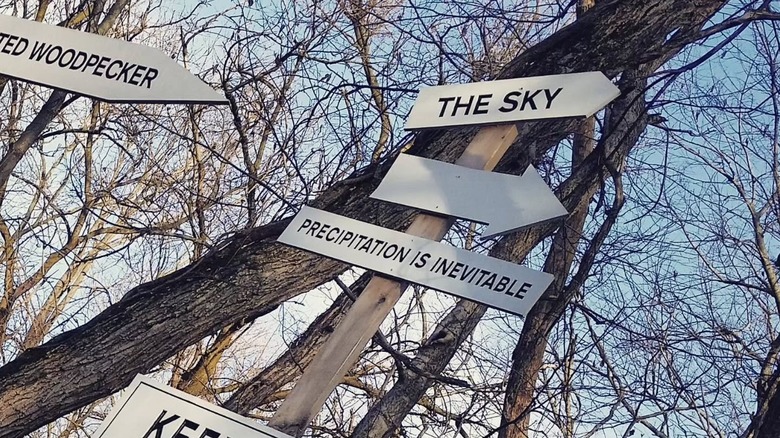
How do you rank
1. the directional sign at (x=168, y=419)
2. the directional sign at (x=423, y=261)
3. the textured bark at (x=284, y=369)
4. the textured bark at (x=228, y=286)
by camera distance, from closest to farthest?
the directional sign at (x=168, y=419), the directional sign at (x=423, y=261), the textured bark at (x=228, y=286), the textured bark at (x=284, y=369)

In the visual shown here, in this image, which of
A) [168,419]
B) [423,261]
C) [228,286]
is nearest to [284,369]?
[228,286]

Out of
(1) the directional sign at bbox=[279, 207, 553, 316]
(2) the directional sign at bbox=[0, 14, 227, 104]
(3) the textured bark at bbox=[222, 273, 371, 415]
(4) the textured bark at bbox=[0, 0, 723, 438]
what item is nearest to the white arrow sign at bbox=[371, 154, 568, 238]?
(1) the directional sign at bbox=[279, 207, 553, 316]

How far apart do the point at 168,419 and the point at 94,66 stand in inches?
44.0

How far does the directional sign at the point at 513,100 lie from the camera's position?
2570mm

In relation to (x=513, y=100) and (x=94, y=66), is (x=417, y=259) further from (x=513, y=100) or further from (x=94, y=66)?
(x=94, y=66)

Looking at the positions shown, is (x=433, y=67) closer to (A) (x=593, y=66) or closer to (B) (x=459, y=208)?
(A) (x=593, y=66)

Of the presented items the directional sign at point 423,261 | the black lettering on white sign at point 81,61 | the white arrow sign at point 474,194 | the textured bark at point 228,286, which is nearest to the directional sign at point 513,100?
the white arrow sign at point 474,194

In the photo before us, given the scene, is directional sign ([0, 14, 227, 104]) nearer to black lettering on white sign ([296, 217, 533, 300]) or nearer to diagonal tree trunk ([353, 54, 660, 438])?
black lettering on white sign ([296, 217, 533, 300])

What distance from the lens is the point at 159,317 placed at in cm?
368

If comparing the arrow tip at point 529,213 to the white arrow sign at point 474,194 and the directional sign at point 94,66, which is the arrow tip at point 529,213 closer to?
the white arrow sign at point 474,194

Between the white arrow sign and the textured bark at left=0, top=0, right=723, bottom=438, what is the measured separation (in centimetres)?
107

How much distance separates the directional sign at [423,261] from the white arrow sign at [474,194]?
0.13 meters

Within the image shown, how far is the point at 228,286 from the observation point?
12.4ft

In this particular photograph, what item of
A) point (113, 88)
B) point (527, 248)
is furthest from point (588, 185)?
point (113, 88)
